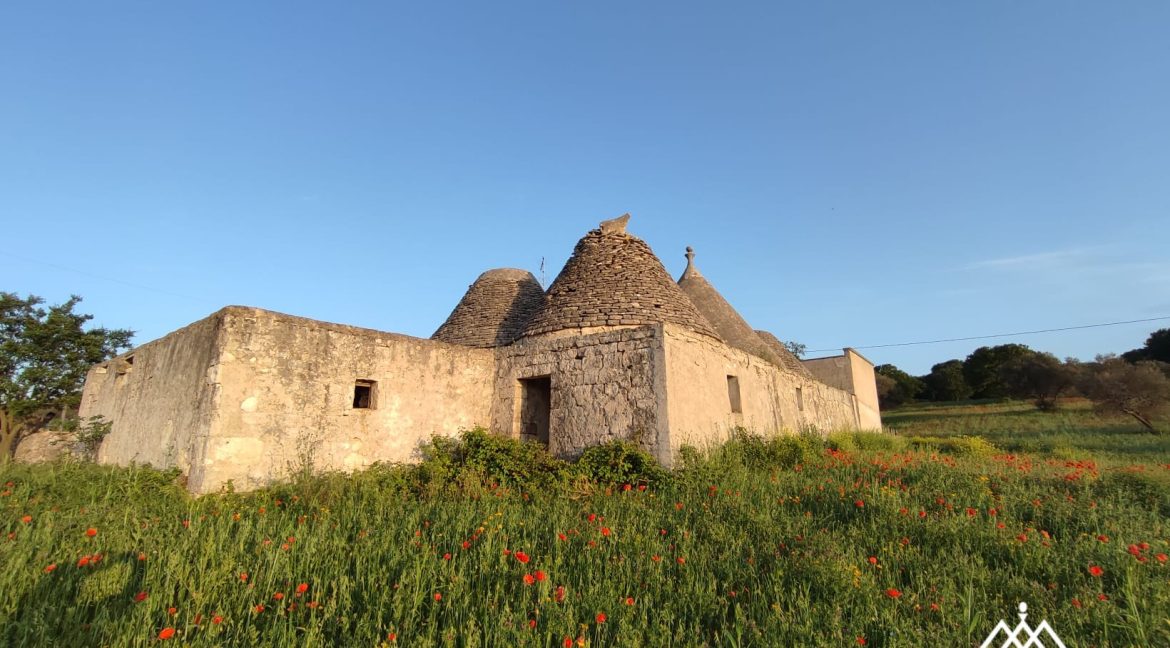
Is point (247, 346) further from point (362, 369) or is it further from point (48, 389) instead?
point (48, 389)

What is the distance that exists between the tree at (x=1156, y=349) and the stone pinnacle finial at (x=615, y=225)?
38.4 m

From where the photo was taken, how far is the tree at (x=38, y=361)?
16078 mm

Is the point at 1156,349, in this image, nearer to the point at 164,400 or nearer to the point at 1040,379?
the point at 1040,379

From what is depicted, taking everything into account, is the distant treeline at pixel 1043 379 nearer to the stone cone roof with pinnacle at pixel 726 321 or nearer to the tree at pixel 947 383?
the tree at pixel 947 383

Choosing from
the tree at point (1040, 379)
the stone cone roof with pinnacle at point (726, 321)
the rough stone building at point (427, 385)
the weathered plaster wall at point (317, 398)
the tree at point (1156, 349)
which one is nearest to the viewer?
the weathered plaster wall at point (317, 398)


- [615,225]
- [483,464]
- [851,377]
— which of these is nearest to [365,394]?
[483,464]

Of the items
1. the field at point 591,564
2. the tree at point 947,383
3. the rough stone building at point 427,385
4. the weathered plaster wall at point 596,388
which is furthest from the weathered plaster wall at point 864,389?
the tree at point 947,383

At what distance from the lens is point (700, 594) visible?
2932mm

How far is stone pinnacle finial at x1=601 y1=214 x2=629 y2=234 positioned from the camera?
1070 cm

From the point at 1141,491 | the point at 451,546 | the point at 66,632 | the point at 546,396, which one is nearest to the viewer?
the point at 66,632

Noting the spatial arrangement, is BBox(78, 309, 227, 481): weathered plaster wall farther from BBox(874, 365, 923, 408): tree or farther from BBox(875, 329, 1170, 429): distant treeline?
BBox(874, 365, 923, 408): tree

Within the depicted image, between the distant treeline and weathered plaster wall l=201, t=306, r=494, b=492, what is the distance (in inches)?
1032

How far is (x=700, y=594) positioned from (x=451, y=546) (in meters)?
1.73

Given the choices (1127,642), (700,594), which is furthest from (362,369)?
(1127,642)
